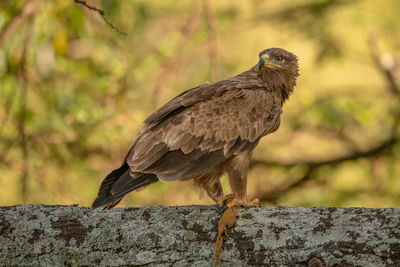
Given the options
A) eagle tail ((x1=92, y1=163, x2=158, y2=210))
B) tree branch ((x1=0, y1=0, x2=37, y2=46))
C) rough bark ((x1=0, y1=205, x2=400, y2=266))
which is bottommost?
rough bark ((x1=0, y1=205, x2=400, y2=266))

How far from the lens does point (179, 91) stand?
28.0 feet

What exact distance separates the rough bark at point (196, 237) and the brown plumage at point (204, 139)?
694 mm

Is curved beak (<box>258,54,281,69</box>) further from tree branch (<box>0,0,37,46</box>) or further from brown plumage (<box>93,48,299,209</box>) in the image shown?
tree branch (<box>0,0,37,46</box>)

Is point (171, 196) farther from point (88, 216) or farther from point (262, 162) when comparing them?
point (88, 216)

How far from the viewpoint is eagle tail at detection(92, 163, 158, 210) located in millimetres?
4219

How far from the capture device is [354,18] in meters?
8.44

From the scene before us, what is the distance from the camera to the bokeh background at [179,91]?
684cm

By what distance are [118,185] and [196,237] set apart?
992 mm

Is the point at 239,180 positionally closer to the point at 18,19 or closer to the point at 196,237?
the point at 196,237

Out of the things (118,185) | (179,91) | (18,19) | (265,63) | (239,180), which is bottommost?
(118,185)

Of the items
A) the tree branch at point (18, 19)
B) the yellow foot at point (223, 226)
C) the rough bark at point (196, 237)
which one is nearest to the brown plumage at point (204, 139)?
the rough bark at point (196, 237)

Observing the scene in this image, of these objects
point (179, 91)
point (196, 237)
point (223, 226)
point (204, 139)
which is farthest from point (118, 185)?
point (179, 91)

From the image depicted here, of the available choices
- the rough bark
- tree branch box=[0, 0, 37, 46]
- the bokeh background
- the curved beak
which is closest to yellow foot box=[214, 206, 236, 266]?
the rough bark

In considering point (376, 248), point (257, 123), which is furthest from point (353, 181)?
point (376, 248)
